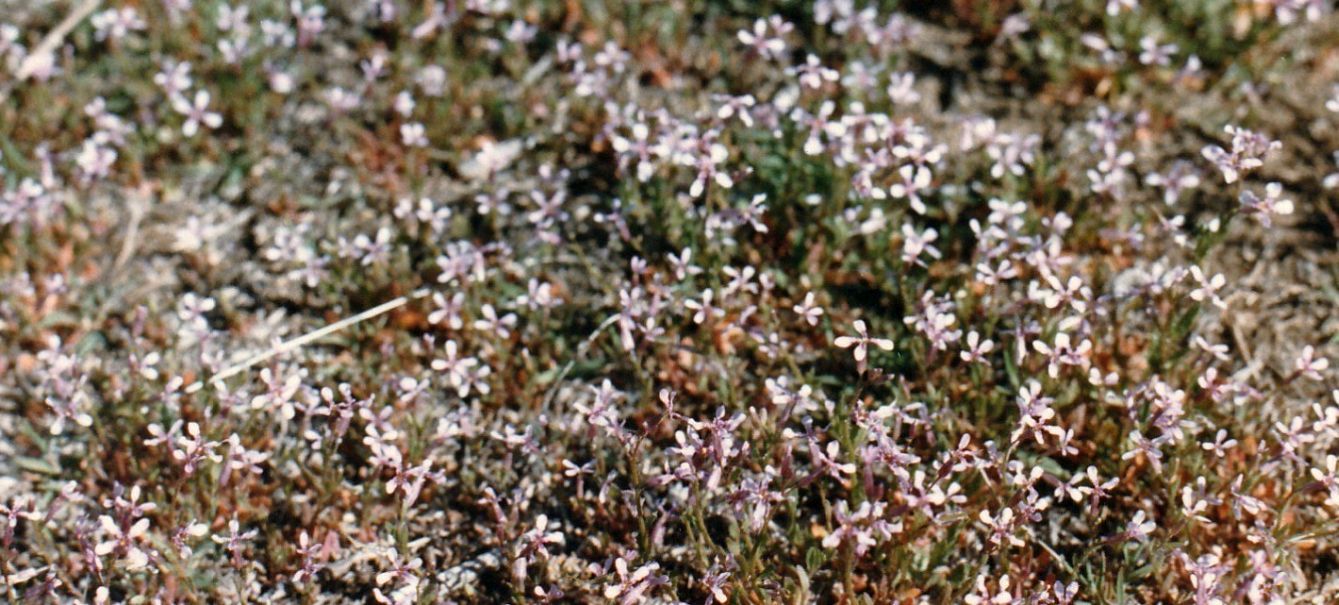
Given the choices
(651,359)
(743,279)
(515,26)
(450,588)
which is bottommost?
(450,588)

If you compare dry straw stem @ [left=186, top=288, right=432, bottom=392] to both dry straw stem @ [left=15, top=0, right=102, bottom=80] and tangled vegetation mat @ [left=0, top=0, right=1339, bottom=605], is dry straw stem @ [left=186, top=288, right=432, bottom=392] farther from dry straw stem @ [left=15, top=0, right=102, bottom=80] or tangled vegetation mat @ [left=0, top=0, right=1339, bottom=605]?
dry straw stem @ [left=15, top=0, right=102, bottom=80]

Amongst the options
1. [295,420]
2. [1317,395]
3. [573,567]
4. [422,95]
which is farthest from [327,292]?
[1317,395]

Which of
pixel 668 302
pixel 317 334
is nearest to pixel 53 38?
pixel 317 334

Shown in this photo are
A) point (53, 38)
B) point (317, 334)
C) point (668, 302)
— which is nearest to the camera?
point (668, 302)

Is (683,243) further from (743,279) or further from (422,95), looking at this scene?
(422,95)

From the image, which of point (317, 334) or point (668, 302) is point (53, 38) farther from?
point (668, 302)

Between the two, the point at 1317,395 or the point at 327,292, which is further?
the point at 327,292

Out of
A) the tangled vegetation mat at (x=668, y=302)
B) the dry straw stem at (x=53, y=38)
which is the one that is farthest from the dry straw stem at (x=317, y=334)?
the dry straw stem at (x=53, y=38)
